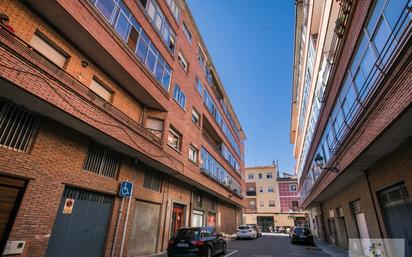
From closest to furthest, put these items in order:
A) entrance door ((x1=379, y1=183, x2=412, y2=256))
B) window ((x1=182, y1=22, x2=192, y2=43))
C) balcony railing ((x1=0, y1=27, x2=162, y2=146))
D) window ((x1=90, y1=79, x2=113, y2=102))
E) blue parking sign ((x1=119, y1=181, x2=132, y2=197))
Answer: balcony railing ((x1=0, y1=27, x2=162, y2=146)) → entrance door ((x1=379, y1=183, x2=412, y2=256)) → window ((x1=90, y1=79, x2=113, y2=102)) → blue parking sign ((x1=119, y1=181, x2=132, y2=197)) → window ((x1=182, y1=22, x2=192, y2=43))

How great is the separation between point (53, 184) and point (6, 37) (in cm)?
441

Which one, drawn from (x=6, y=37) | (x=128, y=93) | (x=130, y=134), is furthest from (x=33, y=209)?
(x=128, y=93)

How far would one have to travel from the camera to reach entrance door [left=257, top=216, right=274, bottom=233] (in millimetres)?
47219

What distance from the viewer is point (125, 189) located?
9812mm

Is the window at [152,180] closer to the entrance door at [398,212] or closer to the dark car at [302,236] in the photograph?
the entrance door at [398,212]

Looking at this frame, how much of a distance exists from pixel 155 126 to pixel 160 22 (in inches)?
262

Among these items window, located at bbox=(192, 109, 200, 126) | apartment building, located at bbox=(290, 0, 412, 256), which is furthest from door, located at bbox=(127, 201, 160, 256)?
apartment building, located at bbox=(290, 0, 412, 256)

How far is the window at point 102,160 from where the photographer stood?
8.66 meters

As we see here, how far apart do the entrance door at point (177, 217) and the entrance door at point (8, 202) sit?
365 inches

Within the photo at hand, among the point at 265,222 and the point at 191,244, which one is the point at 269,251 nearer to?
the point at 191,244

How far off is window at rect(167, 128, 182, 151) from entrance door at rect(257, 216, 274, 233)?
40709 mm

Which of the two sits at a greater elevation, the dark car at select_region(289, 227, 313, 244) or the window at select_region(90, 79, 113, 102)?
the window at select_region(90, 79, 113, 102)

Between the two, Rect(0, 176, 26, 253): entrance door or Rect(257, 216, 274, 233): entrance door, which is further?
Rect(257, 216, 274, 233): entrance door

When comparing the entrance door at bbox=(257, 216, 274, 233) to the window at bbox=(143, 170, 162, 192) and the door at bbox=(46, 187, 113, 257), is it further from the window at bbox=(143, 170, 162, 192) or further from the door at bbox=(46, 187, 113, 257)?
the door at bbox=(46, 187, 113, 257)
